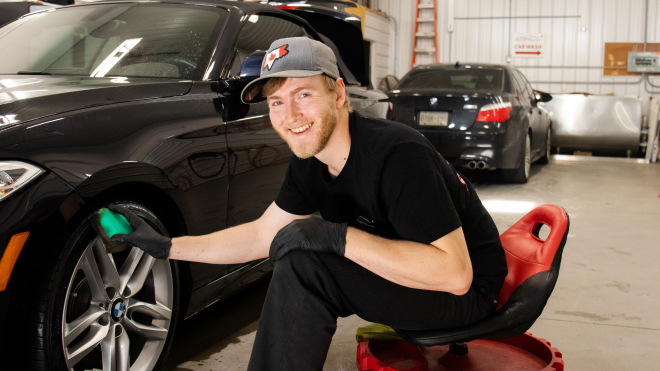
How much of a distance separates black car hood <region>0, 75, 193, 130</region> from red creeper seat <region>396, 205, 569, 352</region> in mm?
1178

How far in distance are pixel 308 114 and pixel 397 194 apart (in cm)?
36

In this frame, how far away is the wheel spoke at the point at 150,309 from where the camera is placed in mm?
1771

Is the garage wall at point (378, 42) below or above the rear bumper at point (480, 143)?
above

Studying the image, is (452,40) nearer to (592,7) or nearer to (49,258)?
(592,7)

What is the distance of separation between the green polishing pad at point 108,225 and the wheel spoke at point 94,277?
2.1 inches

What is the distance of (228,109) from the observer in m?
2.26

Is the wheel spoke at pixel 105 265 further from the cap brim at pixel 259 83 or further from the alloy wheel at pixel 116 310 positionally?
the cap brim at pixel 259 83

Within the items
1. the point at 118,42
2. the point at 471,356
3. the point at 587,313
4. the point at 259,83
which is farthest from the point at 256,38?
the point at 587,313

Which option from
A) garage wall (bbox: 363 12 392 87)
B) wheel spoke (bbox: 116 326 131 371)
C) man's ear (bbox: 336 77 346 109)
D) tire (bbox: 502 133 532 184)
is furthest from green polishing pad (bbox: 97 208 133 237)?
garage wall (bbox: 363 12 392 87)

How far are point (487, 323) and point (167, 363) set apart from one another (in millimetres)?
1230

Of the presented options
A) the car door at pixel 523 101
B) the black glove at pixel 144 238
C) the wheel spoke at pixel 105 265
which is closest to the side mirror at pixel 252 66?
the black glove at pixel 144 238

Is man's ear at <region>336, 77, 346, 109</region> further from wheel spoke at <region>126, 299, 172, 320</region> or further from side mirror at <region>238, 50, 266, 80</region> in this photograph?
wheel spoke at <region>126, 299, 172, 320</region>

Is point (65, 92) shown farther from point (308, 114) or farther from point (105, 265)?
point (308, 114)

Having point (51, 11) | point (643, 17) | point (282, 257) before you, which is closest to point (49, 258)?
point (282, 257)
